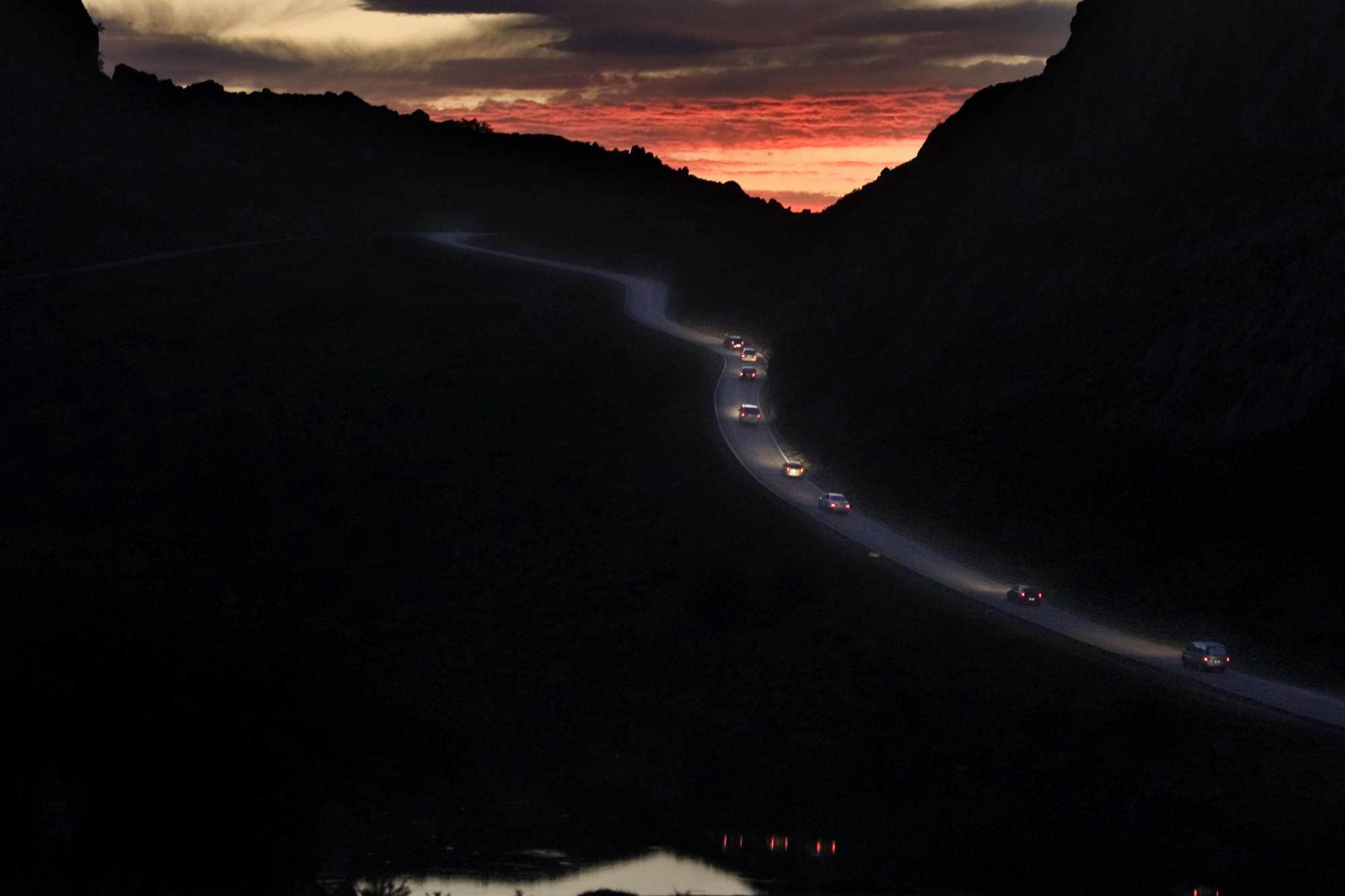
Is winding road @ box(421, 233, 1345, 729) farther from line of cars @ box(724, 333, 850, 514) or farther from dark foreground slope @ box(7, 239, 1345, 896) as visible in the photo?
dark foreground slope @ box(7, 239, 1345, 896)

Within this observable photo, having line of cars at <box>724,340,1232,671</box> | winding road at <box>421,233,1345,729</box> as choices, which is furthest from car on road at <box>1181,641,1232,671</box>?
winding road at <box>421,233,1345,729</box>

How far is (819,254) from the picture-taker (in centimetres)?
12988

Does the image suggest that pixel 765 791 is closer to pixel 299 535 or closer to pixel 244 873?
pixel 244 873

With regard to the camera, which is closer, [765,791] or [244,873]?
[244,873]

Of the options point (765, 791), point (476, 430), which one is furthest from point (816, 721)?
point (476, 430)

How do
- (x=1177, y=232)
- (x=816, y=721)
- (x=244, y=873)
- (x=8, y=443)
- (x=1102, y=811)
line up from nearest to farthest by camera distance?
(x=244, y=873), (x=1102, y=811), (x=816, y=721), (x=1177, y=232), (x=8, y=443)

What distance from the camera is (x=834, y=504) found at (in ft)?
252

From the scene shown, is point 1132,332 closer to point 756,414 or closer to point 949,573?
point 949,573

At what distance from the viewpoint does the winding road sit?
163 feet

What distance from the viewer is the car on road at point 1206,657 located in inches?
2061

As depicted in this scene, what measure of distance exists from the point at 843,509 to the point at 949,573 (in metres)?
10.8

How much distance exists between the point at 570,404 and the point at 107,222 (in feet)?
275

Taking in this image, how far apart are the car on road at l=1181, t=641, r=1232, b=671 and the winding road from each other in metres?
0.27

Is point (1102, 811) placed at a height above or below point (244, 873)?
below
